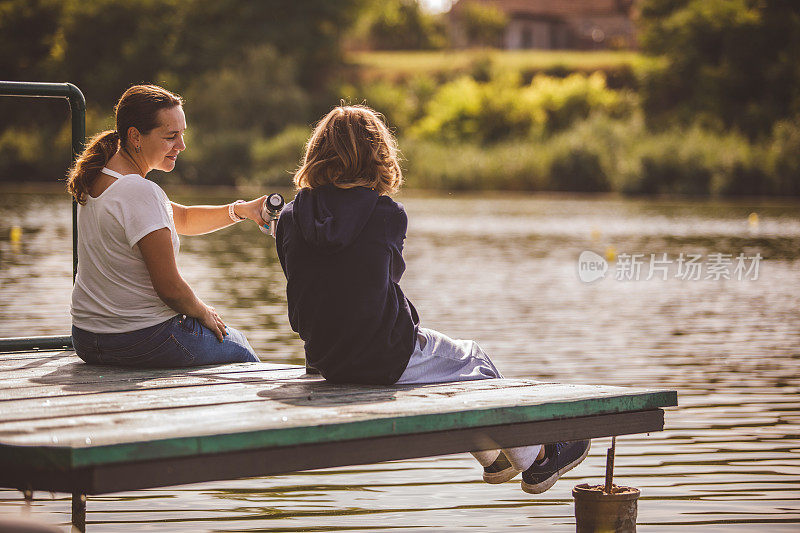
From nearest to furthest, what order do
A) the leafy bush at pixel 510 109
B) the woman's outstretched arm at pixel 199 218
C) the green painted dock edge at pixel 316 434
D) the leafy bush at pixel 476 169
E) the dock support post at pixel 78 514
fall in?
1. the green painted dock edge at pixel 316 434
2. the dock support post at pixel 78 514
3. the woman's outstretched arm at pixel 199 218
4. the leafy bush at pixel 476 169
5. the leafy bush at pixel 510 109

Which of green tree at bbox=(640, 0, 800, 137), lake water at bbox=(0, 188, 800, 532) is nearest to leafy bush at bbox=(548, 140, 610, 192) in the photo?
green tree at bbox=(640, 0, 800, 137)

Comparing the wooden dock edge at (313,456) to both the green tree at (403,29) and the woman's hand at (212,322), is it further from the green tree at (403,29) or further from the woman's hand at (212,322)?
the green tree at (403,29)

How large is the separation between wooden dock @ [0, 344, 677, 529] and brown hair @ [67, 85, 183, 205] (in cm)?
71

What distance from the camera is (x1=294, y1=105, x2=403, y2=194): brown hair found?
4.72 metres

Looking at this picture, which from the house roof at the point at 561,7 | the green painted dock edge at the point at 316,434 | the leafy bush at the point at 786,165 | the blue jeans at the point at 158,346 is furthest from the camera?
the house roof at the point at 561,7

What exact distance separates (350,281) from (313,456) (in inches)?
33.8

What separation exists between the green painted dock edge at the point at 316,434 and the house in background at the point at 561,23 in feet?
293

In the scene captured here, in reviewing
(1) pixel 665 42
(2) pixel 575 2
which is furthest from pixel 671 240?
(2) pixel 575 2

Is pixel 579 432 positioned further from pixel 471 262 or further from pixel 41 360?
pixel 471 262

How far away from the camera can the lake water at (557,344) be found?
5.97 meters

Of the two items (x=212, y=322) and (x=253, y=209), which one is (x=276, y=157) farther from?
(x=212, y=322)

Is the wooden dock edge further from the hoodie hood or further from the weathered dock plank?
the hoodie hood

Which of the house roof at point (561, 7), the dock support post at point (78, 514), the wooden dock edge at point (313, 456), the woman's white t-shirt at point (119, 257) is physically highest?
the house roof at point (561, 7)

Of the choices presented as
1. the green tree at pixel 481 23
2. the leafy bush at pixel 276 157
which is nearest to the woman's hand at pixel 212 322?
the leafy bush at pixel 276 157
